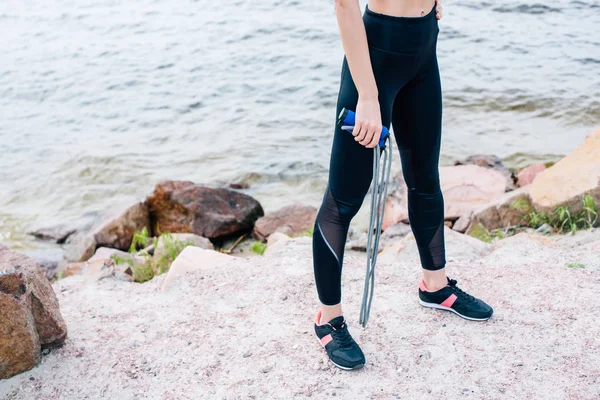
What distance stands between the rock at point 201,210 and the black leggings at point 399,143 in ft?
11.0

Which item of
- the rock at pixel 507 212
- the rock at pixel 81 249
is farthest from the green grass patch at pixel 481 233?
the rock at pixel 81 249

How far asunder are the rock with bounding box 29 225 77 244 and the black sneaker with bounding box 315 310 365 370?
460cm

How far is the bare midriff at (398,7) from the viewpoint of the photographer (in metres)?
2.27

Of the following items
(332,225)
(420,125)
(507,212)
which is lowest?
(507,212)

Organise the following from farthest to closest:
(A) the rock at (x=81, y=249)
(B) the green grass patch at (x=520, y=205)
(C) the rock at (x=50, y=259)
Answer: (A) the rock at (x=81, y=249)
(C) the rock at (x=50, y=259)
(B) the green grass patch at (x=520, y=205)

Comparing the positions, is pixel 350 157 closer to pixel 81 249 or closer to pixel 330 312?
→ pixel 330 312

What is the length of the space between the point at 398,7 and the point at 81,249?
15.1 ft

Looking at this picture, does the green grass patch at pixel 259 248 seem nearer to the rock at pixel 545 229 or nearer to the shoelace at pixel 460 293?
the rock at pixel 545 229

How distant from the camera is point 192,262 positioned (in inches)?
153

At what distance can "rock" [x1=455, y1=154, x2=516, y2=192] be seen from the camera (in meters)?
6.86

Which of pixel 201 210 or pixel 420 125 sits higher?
pixel 420 125

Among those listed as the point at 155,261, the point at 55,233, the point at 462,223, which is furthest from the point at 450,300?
the point at 55,233

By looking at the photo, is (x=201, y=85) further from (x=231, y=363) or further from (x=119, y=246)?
(x=231, y=363)

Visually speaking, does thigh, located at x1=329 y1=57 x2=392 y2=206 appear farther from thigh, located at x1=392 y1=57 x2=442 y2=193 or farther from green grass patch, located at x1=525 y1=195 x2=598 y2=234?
green grass patch, located at x1=525 y1=195 x2=598 y2=234
